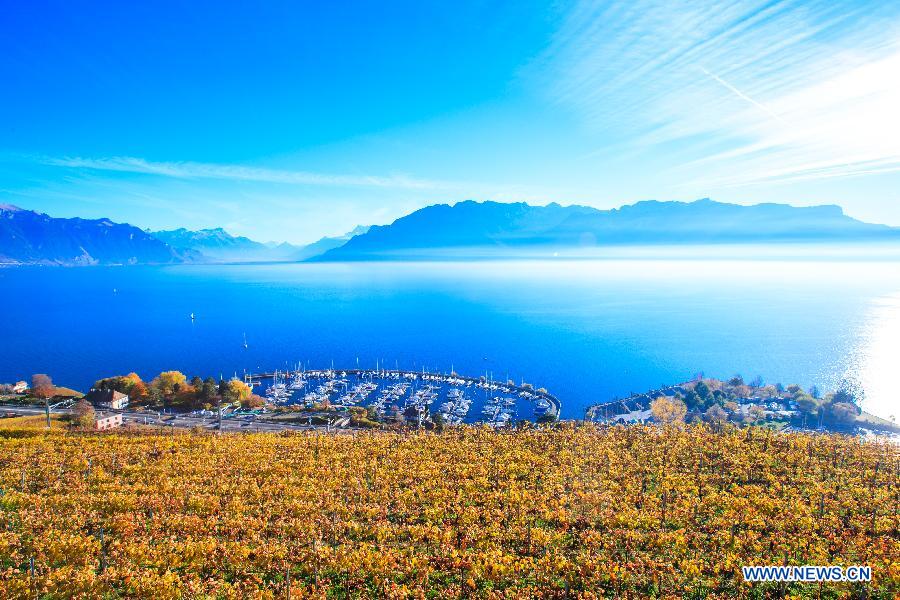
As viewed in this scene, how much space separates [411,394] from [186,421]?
36.0 m

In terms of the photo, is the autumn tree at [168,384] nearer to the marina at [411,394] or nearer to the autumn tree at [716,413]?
the marina at [411,394]

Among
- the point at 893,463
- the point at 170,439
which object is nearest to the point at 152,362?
the point at 170,439

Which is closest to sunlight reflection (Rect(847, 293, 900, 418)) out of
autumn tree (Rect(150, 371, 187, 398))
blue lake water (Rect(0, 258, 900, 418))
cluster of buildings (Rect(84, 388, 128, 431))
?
blue lake water (Rect(0, 258, 900, 418))

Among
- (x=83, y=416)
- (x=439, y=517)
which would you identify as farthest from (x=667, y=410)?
(x=83, y=416)

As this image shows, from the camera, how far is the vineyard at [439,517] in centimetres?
2072

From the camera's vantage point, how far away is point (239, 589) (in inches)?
773

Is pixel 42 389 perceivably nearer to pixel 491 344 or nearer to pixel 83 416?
pixel 83 416

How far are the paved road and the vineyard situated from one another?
37.9ft

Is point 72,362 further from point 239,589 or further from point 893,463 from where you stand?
point 893,463

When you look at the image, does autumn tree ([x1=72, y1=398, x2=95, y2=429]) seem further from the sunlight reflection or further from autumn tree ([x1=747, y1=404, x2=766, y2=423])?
the sunlight reflection

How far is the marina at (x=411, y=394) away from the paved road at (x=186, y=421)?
37.7 feet

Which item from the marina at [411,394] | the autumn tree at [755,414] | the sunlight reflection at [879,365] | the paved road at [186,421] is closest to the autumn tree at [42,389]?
the paved road at [186,421]

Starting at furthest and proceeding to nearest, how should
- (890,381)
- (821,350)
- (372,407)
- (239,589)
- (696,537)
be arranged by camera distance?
(821,350) < (890,381) < (372,407) < (696,537) < (239,589)

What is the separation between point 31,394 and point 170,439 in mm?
39660
